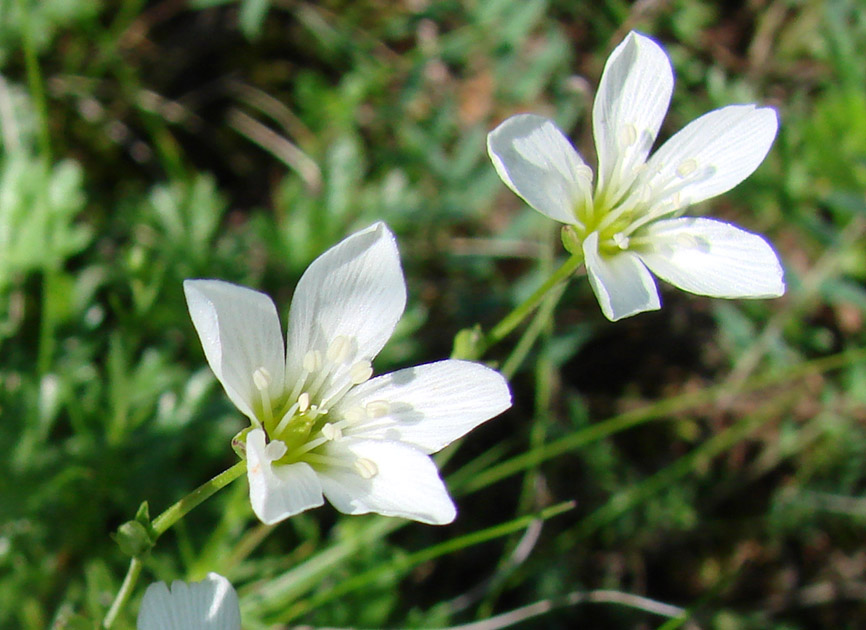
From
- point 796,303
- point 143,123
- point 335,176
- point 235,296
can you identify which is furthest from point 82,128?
point 796,303

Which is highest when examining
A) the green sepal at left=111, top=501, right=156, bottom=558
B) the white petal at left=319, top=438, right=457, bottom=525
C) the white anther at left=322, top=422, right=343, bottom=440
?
the white anther at left=322, top=422, right=343, bottom=440

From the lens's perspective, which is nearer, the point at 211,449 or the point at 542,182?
the point at 542,182

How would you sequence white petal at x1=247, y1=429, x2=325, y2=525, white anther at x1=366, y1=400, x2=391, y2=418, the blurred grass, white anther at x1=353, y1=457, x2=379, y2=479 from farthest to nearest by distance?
the blurred grass
white anther at x1=366, y1=400, x2=391, y2=418
white anther at x1=353, y1=457, x2=379, y2=479
white petal at x1=247, y1=429, x2=325, y2=525

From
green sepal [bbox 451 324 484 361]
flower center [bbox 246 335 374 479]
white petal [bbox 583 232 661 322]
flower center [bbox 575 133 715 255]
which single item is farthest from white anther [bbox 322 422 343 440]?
flower center [bbox 575 133 715 255]

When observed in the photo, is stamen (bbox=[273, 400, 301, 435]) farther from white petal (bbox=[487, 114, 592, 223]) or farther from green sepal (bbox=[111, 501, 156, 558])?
white petal (bbox=[487, 114, 592, 223])

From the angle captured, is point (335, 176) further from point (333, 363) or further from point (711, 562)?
point (711, 562)

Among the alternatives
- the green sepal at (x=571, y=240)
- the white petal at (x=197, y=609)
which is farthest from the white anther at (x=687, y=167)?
the white petal at (x=197, y=609)
